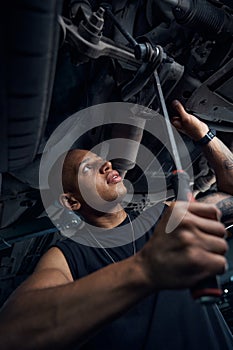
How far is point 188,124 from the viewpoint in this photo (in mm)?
1359

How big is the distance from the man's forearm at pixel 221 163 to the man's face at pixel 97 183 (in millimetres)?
414

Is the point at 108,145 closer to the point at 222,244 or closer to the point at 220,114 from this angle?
the point at 220,114

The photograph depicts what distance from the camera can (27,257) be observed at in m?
2.94

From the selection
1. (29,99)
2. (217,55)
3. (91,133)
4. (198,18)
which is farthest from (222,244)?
(91,133)

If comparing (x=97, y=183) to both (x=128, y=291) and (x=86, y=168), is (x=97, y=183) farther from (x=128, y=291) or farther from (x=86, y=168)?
(x=128, y=291)

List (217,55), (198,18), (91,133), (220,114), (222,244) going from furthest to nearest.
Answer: (91,133), (220,114), (217,55), (198,18), (222,244)

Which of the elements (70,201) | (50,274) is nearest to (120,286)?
(50,274)

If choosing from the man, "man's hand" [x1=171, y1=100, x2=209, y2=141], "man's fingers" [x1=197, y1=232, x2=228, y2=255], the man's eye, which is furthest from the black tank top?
"man's hand" [x1=171, y1=100, x2=209, y2=141]

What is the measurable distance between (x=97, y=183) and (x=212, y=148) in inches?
21.3

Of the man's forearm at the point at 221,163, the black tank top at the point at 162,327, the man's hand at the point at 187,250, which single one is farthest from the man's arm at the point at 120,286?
the man's forearm at the point at 221,163

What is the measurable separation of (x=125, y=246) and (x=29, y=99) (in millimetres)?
705

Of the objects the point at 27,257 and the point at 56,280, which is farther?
the point at 27,257

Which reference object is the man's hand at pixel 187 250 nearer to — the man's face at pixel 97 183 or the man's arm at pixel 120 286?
the man's arm at pixel 120 286

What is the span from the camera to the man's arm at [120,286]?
0.56 m
